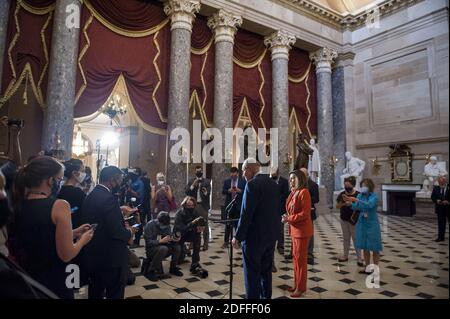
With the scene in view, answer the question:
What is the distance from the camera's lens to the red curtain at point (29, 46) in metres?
6.74

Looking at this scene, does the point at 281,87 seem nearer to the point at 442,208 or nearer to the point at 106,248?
the point at 442,208

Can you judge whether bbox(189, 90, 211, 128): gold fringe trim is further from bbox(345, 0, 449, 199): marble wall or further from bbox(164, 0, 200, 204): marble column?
bbox(345, 0, 449, 199): marble wall

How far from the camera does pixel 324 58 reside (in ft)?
42.5

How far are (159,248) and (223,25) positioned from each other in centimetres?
851

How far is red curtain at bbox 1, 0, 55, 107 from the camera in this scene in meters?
6.74

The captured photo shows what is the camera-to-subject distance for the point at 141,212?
20.6 feet

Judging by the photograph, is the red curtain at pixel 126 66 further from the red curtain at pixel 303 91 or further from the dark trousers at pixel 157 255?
the red curtain at pixel 303 91

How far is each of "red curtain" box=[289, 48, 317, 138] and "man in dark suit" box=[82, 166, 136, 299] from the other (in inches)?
430

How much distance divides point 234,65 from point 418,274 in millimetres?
8758

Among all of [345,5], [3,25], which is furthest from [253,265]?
[345,5]

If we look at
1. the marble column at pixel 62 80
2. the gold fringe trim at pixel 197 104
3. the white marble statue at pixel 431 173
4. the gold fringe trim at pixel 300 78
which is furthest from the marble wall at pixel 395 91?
the marble column at pixel 62 80

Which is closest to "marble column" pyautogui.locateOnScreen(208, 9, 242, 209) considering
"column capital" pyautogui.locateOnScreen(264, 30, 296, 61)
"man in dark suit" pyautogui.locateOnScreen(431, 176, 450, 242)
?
"column capital" pyautogui.locateOnScreen(264, 30, 296, 61)

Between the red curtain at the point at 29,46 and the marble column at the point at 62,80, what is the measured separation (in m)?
0.31

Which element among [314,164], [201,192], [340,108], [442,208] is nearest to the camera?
[201,192]
